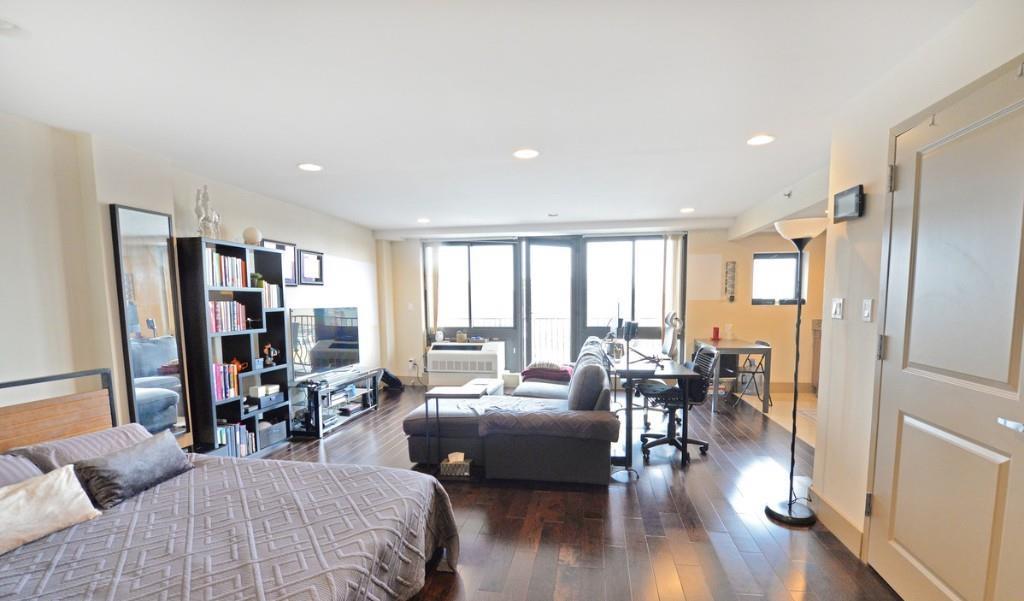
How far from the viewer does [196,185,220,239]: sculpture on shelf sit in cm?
286

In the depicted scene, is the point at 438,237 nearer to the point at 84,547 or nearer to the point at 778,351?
the point at 84,547

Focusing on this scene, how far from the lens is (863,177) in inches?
74.3

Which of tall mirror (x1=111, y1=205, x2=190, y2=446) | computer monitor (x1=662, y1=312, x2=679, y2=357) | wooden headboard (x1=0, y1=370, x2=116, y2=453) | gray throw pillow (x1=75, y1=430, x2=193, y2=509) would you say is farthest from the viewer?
computer monitor (x1=662, y1=312, x2=679, y2=357)

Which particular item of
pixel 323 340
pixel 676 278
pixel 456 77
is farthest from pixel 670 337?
pixel 323 340

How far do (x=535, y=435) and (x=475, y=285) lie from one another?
3.53m

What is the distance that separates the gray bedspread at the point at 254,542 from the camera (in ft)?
3.88

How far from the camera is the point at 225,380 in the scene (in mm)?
2930

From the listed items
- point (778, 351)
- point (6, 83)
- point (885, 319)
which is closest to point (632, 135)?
point (885, 319)

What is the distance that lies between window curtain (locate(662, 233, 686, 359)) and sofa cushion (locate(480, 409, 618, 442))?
Answer: 123 inches

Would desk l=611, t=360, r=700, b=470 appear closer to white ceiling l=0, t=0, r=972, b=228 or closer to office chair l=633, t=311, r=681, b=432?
office chair l=633, t=311, r=681, b=432

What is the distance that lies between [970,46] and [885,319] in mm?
1075

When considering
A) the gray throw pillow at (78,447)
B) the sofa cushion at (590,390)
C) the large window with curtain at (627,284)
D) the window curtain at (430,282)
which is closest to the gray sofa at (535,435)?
the sofa cushion at (590,390)

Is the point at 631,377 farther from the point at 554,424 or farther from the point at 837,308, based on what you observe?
the point at 837,308

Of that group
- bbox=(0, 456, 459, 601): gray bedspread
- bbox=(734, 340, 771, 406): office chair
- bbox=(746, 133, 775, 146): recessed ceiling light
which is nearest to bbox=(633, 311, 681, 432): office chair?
bbox=(734, 340, 771, 406): office chair
